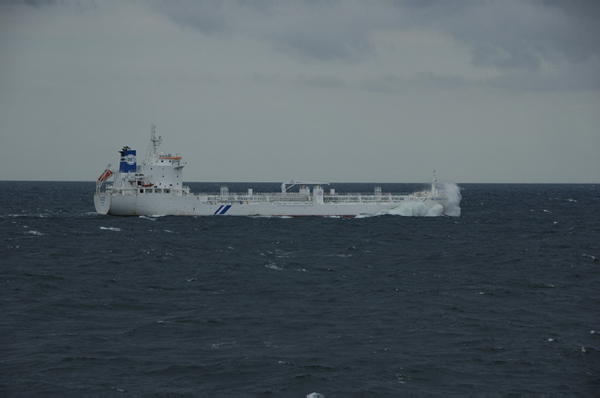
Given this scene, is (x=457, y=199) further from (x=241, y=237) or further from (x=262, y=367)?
(x=262, y=367)

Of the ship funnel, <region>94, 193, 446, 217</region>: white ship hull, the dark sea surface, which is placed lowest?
the dark sea surface

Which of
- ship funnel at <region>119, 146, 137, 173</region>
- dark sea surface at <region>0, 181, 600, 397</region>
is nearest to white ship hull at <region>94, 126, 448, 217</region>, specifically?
ship funnel at <region>119, 146, 137, 173</region>

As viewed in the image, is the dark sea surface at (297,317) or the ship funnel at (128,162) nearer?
the dark sea surface at (297,317)

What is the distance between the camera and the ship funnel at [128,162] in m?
78.0

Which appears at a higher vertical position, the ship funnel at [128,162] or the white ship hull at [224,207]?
the ship funnel at [128,162]

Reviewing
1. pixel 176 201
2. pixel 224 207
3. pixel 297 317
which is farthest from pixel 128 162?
pixel 297 317

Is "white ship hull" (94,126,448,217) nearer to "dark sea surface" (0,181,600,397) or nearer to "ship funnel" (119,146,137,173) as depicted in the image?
"ship funnel" (119,146,137,173)

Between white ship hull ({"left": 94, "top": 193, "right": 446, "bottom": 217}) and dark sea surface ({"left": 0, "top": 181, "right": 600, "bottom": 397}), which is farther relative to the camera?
white ship hull ({"left": 94, "top": 193, "right": 446, "bottom": 217})

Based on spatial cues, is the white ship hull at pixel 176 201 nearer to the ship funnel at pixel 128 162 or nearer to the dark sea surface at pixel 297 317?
the ship funnel at pixel 128 162

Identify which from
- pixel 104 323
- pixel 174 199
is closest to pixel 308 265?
pixel 104 323

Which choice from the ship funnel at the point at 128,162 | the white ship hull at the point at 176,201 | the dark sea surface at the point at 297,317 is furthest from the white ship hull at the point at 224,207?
the dark sea surface at the point at 297,317

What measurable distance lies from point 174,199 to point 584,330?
59495 mm

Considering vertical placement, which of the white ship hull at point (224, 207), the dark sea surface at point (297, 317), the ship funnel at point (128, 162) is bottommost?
the dark sea surface at point (297, 317)

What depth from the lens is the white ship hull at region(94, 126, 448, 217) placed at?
76375 millimetres
